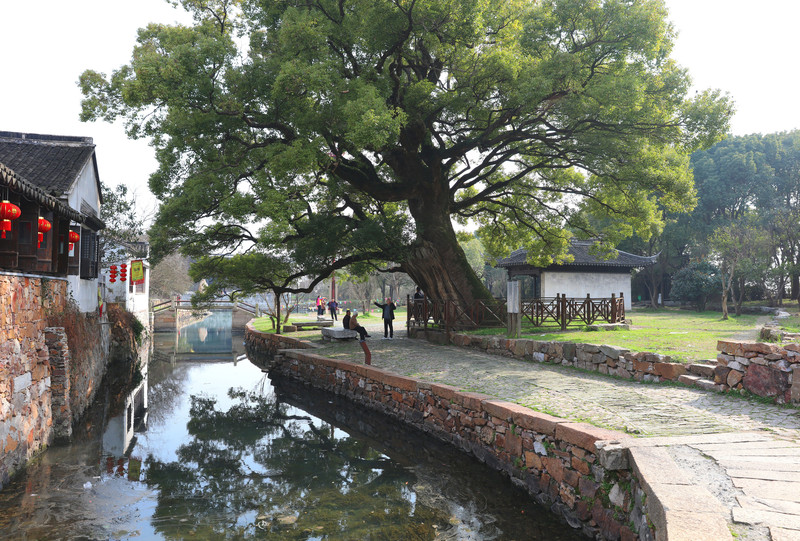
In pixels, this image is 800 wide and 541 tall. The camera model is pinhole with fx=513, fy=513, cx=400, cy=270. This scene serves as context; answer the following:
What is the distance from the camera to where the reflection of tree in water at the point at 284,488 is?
6.16 metres

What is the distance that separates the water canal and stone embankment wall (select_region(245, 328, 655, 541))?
0.24 meters

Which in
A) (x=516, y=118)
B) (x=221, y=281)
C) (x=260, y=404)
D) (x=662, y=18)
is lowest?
(x=260, y=404)

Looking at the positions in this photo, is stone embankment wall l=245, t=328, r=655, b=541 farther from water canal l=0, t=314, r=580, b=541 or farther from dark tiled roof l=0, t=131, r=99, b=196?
dark tiled roof l=0, t=131, r=99, b=196

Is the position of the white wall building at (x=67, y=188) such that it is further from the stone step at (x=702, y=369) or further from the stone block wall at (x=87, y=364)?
the stone step at (x=702, y=369)

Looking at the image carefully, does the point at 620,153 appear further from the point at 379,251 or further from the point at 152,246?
the point at 152,246

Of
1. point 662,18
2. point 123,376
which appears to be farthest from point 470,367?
point 123,376

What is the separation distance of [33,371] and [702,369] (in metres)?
10.5

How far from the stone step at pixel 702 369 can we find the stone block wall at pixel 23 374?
1005cm

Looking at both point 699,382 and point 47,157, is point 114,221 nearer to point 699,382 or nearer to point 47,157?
point 47,157

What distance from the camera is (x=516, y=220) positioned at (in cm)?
2002

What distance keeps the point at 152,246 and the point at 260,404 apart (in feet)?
18.9

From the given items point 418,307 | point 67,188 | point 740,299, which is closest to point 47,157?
point 67,188

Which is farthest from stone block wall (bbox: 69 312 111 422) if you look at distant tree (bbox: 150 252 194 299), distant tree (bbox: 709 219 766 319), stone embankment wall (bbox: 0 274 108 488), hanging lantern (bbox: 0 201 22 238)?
distant tree (bbox: 709 219 766 319)

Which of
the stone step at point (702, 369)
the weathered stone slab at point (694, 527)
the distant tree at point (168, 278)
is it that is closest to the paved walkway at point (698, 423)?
the weathered stone slab at point (694, 527)
